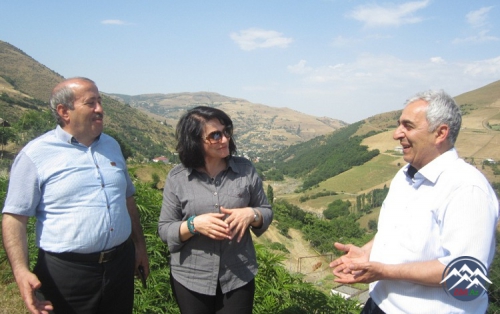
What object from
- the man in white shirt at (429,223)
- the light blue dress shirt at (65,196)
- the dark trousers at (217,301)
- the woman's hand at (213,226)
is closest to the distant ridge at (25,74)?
the light blue dress shirt at (65,196)

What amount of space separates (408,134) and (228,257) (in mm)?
1289

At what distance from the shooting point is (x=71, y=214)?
82.8 inches

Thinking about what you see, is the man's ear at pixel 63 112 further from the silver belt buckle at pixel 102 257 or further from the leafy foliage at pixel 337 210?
the leafy foliage at pixel 337 210

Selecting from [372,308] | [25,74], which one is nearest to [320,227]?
[372,308]

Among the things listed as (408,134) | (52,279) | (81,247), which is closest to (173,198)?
(81,247)

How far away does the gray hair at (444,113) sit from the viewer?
189 cm

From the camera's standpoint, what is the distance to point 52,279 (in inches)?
81.8

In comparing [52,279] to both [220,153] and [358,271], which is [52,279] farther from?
[358,271]

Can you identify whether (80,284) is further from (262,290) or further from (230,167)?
(262,290)

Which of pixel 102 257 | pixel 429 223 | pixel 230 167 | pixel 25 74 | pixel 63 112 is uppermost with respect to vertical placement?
pixel 25 74

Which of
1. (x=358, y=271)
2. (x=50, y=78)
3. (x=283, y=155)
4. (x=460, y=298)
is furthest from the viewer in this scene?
(x=283, y=155)

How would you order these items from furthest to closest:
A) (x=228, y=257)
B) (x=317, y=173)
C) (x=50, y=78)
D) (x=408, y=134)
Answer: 1. (x=317, y=173)
2. (x=50, y=78)
3. (x=228, y=257)
4. (x=408, y=134)

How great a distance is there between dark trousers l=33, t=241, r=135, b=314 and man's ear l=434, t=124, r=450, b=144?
6.83 ft

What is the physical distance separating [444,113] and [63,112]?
7.48 feet
